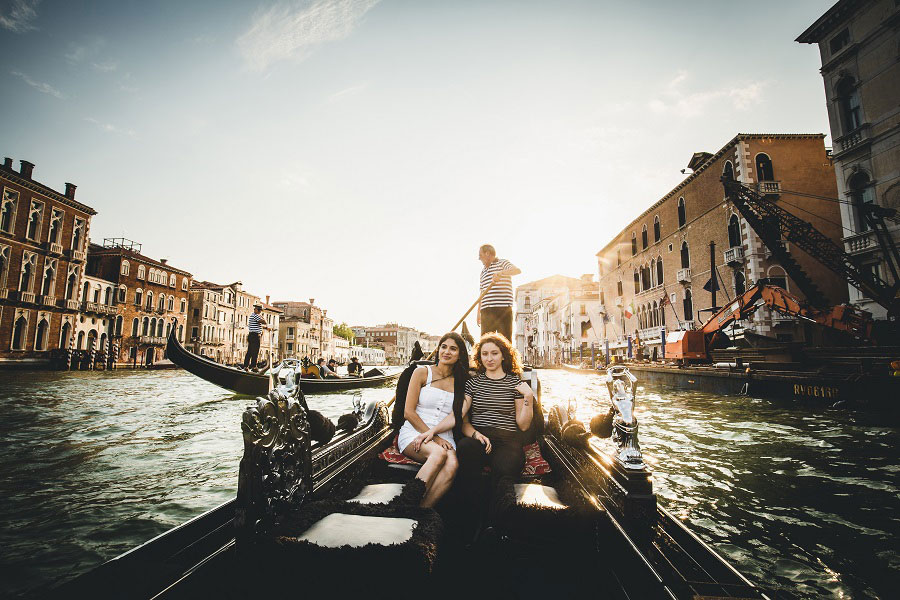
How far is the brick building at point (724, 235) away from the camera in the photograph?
1656 cm

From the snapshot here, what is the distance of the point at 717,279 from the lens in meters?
18.9

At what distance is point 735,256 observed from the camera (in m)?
17.5

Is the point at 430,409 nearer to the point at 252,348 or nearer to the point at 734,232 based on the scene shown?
the point at 252,348

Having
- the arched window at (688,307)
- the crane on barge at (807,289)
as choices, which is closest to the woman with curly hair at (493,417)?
the crane on barge at (807,289)

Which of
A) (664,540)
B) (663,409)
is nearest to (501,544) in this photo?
(664,540)

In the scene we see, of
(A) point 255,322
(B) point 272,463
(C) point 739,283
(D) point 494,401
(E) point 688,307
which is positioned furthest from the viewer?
(E) point 688,307

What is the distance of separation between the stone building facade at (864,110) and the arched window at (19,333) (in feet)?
110

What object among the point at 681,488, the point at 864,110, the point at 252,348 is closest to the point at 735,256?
the point at 864,110

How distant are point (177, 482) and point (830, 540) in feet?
15.5

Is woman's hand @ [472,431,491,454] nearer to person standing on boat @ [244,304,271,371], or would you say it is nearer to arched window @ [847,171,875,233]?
person standing on boat @ [244,304,271,371]

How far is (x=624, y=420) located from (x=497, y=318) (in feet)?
6.86

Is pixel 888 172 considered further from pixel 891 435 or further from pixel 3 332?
pixel 3 332

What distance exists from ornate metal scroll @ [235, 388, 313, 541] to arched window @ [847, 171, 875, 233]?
16.7 meters

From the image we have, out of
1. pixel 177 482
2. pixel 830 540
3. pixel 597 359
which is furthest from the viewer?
pixel 597 359
